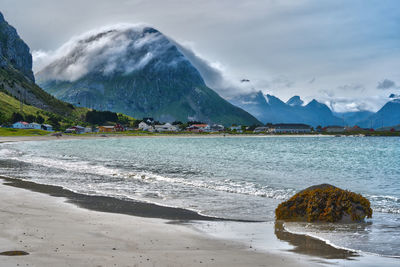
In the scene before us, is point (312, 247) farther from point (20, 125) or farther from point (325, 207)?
point (20, 125)

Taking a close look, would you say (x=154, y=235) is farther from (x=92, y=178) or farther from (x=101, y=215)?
(x=92, y=178)

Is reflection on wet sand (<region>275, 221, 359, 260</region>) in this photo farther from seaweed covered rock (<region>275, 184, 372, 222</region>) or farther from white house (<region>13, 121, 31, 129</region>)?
white house (<region>13, 121, 31, 129</region>)

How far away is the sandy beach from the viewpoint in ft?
33.9

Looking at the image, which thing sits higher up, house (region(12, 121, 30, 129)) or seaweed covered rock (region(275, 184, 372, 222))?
house (region(12, 121, 30, 129))

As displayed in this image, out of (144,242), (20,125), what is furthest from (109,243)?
(20,125)

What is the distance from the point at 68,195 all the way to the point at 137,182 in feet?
29.1

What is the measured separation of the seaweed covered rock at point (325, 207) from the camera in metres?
17.5

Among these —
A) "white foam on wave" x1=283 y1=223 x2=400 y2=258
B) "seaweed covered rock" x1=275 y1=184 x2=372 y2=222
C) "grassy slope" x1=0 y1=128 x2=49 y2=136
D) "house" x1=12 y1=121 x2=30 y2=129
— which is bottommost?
A: "white foam on wave" x1=283 y1=223 x2=400 y2=258

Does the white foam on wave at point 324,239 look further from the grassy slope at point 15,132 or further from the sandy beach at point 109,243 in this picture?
the grassy slope at point 15,132

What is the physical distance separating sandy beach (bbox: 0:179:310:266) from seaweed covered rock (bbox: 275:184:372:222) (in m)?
5.53

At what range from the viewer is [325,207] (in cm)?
1770

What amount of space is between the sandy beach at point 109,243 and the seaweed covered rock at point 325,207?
18.1 feet

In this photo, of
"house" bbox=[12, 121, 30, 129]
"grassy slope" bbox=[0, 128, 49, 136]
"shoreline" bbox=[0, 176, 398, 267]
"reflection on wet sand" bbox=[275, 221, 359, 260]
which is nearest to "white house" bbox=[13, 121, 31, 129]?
"house" bbox=[12, 121, 30, 129]

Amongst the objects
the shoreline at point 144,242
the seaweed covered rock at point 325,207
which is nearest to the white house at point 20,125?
the shoreline at point 144,242
